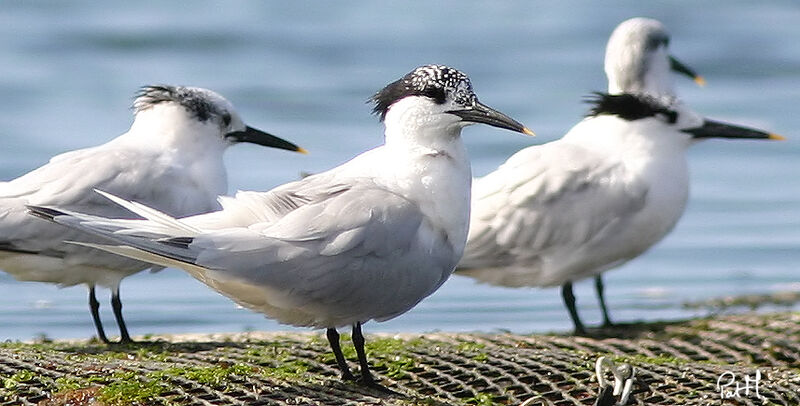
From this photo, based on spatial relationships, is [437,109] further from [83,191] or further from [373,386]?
[83,191]

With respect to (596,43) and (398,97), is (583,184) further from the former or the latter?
(596,43)

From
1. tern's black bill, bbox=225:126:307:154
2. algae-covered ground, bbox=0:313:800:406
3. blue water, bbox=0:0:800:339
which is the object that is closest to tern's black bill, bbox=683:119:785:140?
blue water, bbox=0:0:800:339

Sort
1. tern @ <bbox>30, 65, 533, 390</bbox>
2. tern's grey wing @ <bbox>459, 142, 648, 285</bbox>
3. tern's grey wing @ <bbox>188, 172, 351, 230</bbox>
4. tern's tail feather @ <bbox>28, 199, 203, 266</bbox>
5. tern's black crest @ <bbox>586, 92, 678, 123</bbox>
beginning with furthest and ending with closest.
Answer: tern's black crest @ <bbox>586, 92, 678, 123</bbox>, tern's grey wing @ <bbox>459, 142, 648, 285</bbox>, tern's grey wing @ <bbox>188, 172, 351, 230</bbox>, tern @ <bbox>30, 65, 533, 390</bbox>, tern's tail feather @ <bbox>28, 199, 203, 266</bbox>

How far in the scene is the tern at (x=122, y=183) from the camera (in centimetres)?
586

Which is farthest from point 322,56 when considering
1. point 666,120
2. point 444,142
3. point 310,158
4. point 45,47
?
point 444,142

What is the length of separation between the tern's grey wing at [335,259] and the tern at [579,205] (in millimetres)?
2101

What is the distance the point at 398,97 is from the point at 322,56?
11.3m

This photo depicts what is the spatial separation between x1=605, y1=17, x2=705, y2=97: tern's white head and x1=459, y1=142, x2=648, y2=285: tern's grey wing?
128 centimetres

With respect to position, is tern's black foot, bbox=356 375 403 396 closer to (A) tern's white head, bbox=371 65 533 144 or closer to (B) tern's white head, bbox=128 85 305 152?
(A) tern's white head, bbox=371 65 533 144

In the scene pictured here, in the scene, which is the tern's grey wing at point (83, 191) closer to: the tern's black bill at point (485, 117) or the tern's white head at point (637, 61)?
the tern's black bill at point (485, 117)

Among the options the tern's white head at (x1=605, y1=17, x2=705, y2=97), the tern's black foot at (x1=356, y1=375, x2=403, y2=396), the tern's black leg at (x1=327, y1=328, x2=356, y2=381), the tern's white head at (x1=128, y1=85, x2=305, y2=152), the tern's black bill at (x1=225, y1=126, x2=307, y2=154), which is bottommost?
the tern's black foot at (x1=356, y1=375, x2=403, y2=396)

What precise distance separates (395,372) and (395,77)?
10.3 m

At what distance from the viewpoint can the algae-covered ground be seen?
14.8 feet

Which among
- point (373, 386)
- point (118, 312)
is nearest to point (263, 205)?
point (373, 386)
